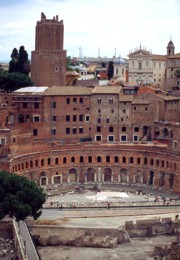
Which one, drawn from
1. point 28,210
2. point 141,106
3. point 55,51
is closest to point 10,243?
point 28,210

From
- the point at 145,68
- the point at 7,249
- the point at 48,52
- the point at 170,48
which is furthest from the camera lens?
the point at 170,48

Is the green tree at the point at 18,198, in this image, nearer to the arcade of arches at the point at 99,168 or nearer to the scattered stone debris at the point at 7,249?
the scattered stone debris at the point at 7,249

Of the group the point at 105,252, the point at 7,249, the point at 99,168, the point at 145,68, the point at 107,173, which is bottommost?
the point at 105,252

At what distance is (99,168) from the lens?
62.3 m

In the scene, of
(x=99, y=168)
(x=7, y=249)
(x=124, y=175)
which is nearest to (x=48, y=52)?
(x=99, y=168)

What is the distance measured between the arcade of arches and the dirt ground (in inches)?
625

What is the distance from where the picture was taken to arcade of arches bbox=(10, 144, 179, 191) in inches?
2365

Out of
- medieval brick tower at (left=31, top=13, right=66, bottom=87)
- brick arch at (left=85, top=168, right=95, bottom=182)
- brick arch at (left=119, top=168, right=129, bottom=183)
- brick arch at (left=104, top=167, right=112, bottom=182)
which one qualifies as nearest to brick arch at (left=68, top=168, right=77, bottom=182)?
brick arch at (left=85, top=168, right=95, bottom=182)

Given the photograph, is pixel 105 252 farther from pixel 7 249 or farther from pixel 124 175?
pixel 124 175

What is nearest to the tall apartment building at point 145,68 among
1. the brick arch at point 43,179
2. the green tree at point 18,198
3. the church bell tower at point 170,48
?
the church bell tower at point 170,48

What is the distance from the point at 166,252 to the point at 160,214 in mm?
8959

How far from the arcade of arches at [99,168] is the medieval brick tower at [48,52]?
12.0 m

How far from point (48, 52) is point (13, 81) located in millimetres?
5912

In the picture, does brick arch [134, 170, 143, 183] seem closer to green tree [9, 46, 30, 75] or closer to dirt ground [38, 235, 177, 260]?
dirt ground [38, 235, 177, 260]
